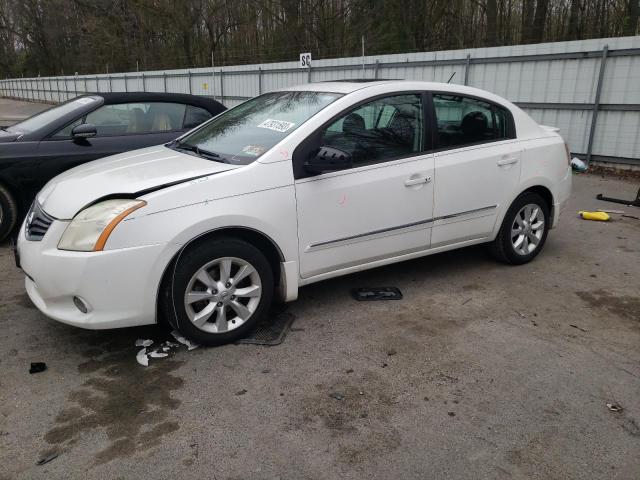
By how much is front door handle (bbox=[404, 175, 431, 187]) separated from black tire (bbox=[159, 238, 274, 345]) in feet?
4.05

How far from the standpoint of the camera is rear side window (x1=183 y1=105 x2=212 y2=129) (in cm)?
651

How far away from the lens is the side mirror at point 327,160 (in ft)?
11.9

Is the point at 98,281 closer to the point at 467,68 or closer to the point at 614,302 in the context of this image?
the point at 614,302

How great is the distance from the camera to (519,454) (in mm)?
2592

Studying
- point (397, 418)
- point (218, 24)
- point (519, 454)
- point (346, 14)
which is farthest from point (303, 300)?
point (218, 24)

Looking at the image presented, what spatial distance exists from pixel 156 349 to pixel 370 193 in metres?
1.79

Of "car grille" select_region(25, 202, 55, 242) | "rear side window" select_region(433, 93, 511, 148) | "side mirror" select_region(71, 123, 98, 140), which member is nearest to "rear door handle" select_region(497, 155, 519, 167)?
"rear side window" select_region(433, 93, 511, 148)

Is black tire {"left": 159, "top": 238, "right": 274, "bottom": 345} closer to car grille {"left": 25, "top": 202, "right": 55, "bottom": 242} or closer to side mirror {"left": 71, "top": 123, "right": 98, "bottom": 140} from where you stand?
car grille {"left": 25, "top": 202, "right": 55, "bottom": 242}

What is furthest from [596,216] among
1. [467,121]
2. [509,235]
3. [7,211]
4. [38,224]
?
[7,211]

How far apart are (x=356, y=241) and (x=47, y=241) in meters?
2.01

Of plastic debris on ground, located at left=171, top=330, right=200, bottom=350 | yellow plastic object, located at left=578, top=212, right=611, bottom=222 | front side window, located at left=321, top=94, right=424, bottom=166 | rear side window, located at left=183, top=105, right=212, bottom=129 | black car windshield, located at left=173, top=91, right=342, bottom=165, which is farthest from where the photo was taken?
yellow plastic object, located at left=578, top=212, right=611, bottom=222

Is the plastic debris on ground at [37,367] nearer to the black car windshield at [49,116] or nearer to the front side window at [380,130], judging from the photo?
the front side window at [380,130]

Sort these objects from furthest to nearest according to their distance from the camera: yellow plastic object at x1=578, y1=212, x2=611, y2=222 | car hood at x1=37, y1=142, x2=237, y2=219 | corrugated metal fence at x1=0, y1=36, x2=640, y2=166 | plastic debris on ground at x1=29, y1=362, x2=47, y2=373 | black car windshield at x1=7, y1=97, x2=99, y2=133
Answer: corrugated metal fence at x1=0, y1=36, x2=640, y2=166, yellow plastic object at x1=578, y1=212, x2=611, y2=222, black car windshield at x1=7, y1=97, x2=99, y2=133, car hood at x1=37, y1=142, x2=237, y2=219, plastic debris on ground at x1=29, y1=362, x2=47, y2=373

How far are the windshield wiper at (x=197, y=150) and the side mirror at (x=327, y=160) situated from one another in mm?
671
